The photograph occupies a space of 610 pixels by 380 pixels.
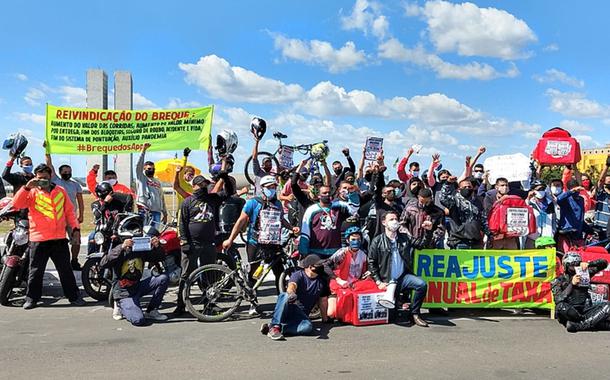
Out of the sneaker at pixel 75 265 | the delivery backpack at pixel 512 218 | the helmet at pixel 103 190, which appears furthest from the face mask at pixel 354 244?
the sneaker at pixel 75 265

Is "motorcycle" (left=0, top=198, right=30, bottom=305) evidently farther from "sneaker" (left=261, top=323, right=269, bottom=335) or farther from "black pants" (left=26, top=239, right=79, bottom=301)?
"sneaker" (left=261, top=323, right=269, bottom=335)

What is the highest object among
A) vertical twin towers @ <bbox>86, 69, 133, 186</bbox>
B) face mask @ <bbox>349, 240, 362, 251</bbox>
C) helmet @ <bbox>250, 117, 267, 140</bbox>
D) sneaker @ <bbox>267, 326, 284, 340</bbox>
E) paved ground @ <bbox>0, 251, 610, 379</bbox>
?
vertical twin towers @ <bbox>86, 69, 133, 186</bbox>

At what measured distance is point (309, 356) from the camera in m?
5.32

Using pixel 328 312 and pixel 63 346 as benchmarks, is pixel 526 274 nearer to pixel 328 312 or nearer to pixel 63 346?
pixel 328 312

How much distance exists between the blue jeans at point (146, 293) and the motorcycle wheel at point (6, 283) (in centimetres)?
192

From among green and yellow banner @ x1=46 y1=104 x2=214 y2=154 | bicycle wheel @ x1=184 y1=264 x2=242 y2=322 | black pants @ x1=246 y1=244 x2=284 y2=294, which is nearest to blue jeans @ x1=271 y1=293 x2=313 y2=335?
bicycle wheel @ x1=184 y1=264 x2=242 y2=322

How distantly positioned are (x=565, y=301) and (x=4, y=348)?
6387mm

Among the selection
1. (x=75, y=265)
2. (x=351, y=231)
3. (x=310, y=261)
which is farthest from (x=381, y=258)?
(x=75, y=265)

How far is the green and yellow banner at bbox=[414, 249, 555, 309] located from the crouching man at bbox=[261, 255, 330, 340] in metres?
A: 1.50

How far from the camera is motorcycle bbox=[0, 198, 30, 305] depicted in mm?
7383

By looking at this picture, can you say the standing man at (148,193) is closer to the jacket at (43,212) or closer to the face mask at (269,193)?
the jacket at (43,212)

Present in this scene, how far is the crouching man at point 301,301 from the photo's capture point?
19.6 ft

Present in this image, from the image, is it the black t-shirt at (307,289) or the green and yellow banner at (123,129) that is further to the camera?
the green and yellow banner at (123,129)

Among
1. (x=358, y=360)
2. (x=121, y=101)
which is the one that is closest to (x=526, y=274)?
(x=358, y=360)
